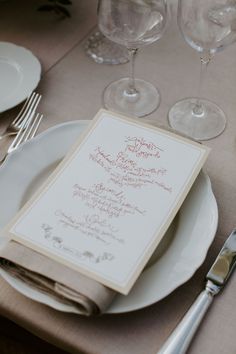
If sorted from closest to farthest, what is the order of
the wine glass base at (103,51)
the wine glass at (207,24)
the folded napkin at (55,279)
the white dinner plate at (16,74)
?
the folded napkin at (55,279)
the wine glass at (207,24)
the white dinner plate at (16,74)
the wine glass base at (103,51)

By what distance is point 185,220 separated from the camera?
1.96 feet

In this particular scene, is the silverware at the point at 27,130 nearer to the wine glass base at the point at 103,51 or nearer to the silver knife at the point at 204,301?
the wine glass base at the point at 103,51

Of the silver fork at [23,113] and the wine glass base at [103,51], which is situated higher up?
the wine glass base at [103,51]

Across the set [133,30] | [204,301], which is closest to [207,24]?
[133,30]

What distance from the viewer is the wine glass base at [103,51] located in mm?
914

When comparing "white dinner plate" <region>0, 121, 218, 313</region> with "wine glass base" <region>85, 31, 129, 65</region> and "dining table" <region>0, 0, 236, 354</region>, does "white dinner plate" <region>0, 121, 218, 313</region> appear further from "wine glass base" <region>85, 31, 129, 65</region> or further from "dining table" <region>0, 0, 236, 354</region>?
"wine glass base" <region>85, 31, 129, 65</region>

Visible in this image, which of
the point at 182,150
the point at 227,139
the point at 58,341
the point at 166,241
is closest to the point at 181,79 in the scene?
the point at 227,139

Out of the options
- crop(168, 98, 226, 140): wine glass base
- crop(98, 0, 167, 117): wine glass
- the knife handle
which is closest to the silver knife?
the knife handle

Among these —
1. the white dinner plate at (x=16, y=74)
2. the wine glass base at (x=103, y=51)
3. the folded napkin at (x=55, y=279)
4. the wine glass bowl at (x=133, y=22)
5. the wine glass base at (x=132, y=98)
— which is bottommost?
the folded napkin at (x=55, y=279)

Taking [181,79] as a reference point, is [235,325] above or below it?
below

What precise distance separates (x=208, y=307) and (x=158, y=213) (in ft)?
0.39

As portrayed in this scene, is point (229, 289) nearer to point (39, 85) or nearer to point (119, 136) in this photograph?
point (119, 136)

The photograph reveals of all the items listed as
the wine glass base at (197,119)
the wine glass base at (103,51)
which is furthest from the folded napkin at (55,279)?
the wine glass base at (103,51)

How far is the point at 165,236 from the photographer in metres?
0.59
